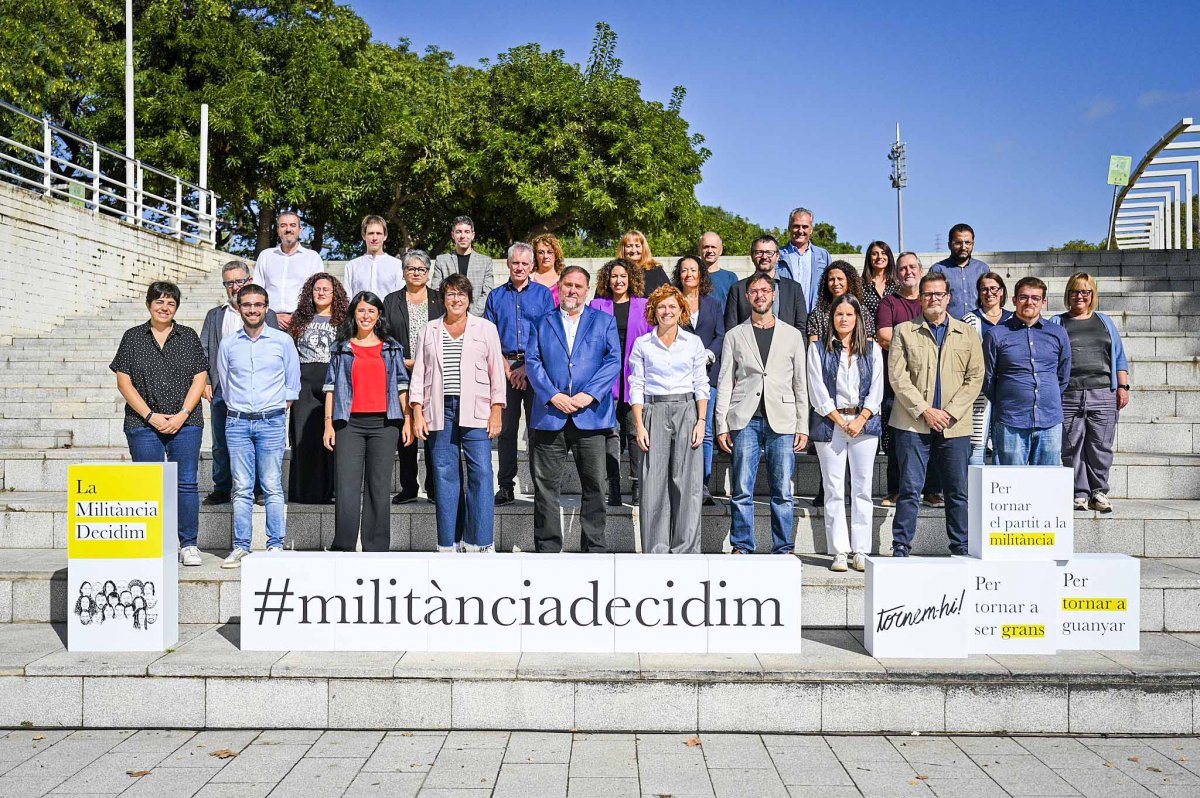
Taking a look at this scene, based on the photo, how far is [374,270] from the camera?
23.3 feet

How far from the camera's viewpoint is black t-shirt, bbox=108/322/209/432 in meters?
5.82

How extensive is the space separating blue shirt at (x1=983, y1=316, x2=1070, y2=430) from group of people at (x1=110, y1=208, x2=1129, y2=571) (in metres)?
0.01

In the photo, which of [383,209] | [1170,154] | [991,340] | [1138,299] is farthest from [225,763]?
[383,209]

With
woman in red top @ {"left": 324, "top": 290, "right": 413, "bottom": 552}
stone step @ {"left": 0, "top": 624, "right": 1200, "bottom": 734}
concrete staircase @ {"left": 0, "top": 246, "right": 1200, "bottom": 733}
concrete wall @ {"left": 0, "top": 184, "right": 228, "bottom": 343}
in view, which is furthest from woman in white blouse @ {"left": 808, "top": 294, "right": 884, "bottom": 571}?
concrete wall @ {"left": 0, "top": 184, "right": 228, "bottom": 343}

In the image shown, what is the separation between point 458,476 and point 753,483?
1.98 meters

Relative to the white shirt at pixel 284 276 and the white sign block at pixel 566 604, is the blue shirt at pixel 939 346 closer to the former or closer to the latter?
the white sign block at pixel 566 604

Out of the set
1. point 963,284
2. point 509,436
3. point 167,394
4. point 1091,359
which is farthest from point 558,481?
point 1091,359

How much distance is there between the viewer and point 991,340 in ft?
21.3

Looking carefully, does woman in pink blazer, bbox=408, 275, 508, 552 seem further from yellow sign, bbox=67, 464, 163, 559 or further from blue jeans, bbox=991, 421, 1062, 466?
blue jeans, bbox=991, 421, 1062, 466

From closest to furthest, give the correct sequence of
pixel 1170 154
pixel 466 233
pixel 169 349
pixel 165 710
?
1. pixel 165 710
2. pixel 169 349
3. pixel 466 233
4. pixel 1170 154

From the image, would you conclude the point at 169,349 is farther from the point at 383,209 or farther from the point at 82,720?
the point at 383,209

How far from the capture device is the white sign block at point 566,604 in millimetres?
4883

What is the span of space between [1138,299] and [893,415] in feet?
25.4

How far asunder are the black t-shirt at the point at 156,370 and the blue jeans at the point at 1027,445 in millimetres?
5534
